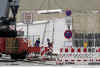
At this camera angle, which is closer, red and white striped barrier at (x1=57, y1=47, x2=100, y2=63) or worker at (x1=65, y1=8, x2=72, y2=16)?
red and white striped barrier at (x1=57, y1=47, x2=100, y2=63)

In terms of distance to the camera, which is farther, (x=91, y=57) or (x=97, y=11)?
(x=97, y=11)

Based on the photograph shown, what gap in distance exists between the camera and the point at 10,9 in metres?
16.2

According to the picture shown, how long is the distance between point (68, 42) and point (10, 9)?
483 cm

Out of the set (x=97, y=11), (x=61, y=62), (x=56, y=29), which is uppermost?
(x=97, y=11)

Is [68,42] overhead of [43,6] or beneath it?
beneath

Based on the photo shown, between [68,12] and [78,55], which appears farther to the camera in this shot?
[68,12]

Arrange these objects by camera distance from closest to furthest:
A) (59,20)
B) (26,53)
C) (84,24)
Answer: (26,53) < (59,20) < (84,24)

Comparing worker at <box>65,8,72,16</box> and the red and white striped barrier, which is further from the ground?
worker at <box>65,8,72,16</box>

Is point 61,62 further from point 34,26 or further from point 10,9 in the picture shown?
point 34,26

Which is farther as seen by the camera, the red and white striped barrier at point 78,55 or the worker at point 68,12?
the worker at point 68,12

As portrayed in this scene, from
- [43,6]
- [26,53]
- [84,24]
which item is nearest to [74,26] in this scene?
[84,24]

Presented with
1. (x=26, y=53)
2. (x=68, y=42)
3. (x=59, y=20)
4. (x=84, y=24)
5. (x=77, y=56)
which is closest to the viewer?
(x=77, y=56)

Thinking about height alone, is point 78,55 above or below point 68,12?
below

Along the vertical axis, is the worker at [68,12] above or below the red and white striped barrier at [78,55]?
above
